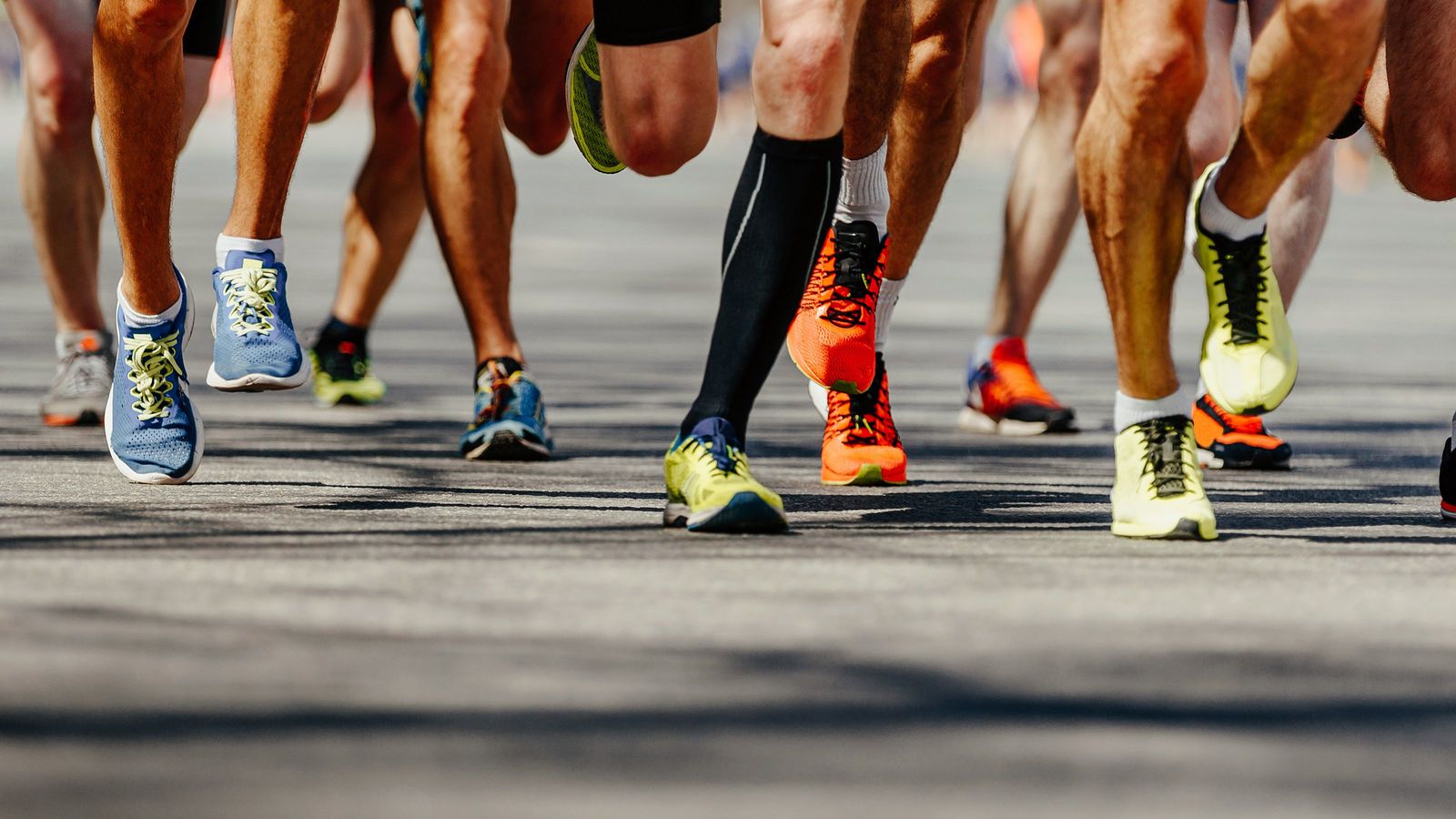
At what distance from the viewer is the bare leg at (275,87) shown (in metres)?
4.71

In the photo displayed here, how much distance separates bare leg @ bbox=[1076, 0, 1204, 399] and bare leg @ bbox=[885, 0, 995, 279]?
1.08m

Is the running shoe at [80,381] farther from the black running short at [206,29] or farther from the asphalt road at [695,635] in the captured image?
the black running short at [206,29]

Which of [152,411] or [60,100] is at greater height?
[60,100]

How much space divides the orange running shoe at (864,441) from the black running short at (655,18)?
102cm

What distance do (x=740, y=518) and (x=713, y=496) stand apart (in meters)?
0.06

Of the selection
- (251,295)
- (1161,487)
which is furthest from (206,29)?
(1161,487)

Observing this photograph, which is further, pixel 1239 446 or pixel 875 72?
pixel 1239 446

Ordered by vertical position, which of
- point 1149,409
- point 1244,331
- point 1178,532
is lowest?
point 1178,532

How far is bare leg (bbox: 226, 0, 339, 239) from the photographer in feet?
15.5

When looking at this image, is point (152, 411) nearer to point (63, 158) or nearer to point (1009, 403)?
point (63, 158)

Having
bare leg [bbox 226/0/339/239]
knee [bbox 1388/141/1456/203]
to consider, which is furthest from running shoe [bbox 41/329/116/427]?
knee [bbox 1388/141/1456/203]

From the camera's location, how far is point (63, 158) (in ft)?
20.5

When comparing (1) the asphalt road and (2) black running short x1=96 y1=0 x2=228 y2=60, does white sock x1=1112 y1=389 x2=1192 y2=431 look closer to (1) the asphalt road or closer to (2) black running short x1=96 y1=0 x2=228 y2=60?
(1) the asphalt road

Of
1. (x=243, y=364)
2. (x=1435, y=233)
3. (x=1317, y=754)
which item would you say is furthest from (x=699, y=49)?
(x=1435, y=233)
